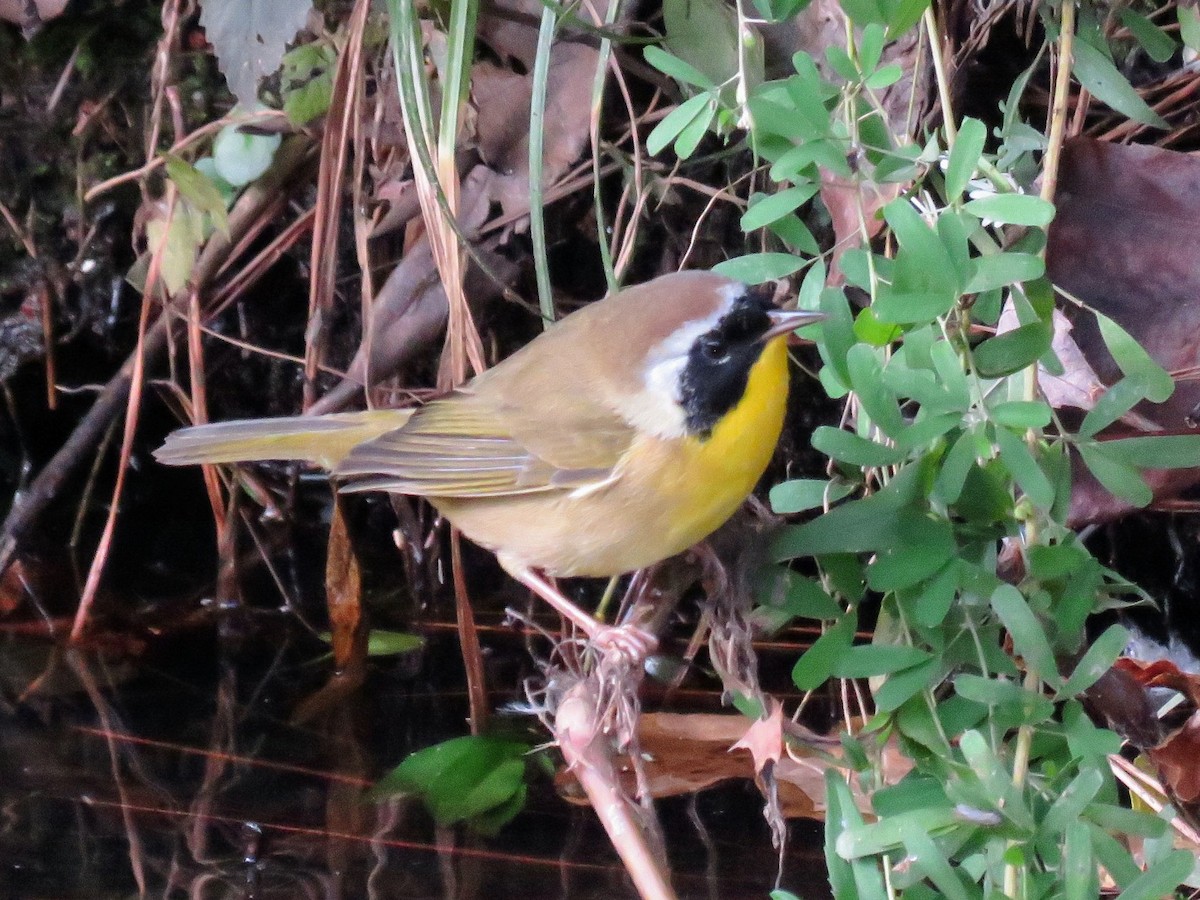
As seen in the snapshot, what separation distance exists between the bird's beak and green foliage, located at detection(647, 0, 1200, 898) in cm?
24

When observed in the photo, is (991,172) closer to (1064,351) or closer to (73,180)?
(1064,351)

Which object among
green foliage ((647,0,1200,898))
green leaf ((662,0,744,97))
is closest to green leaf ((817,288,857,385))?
green foliage ((647,0,1200,898))

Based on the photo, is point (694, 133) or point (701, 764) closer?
point (694, 133)

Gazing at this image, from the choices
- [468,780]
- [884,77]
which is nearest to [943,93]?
[884,77]

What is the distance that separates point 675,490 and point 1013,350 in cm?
64

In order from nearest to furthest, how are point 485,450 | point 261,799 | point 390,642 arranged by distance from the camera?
point 485,450, point 261,799, point 390,642

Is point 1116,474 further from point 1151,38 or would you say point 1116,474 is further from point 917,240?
point 1151,38

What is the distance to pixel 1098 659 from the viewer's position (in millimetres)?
1118

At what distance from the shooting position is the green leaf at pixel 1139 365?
1120 mm

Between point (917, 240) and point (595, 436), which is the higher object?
point (917, 240)

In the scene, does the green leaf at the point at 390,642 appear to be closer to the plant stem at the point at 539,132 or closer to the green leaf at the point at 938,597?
the plant stem at the point at 539,132

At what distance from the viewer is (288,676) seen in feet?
9.32

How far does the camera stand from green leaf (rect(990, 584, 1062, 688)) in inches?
42.1

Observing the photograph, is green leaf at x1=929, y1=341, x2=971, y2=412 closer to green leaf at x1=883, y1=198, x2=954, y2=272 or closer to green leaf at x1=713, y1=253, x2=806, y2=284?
green leaf at x1=883, y1=198, x2=954, y2=272
